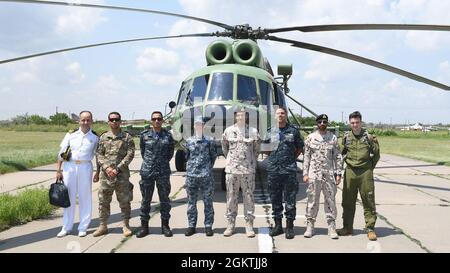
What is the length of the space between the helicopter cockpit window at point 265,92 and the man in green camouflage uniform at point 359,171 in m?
3.28

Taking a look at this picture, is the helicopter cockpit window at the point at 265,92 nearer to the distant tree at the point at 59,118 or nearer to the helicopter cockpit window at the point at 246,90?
the helicopter cockpit window at the point at 246,90

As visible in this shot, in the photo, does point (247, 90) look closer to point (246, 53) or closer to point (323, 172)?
point (246, 53)

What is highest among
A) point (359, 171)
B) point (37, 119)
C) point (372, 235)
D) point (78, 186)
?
point (37, 119)

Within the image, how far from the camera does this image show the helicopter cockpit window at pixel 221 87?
816 cm

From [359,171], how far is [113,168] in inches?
126

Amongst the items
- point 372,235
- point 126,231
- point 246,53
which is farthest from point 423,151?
point 126,231

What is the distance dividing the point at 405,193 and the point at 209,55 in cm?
546

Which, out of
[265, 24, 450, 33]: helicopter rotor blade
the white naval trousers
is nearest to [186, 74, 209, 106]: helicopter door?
[265, 24, 450, 33]: helicopter rotor blade

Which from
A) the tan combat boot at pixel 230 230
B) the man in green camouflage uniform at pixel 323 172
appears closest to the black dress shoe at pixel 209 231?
the tan combat boot at pixel 230 230

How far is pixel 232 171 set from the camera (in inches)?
218

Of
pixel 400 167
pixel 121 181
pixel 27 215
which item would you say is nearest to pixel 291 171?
pixel 121 181

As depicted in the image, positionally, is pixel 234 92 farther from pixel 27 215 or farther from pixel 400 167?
pixel 400 167

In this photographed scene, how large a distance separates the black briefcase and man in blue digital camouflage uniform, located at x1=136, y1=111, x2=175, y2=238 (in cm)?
95

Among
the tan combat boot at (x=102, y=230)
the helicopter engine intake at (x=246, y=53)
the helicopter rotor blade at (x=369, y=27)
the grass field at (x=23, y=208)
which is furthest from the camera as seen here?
the helicopter engine intake at (x=246, y=53)
